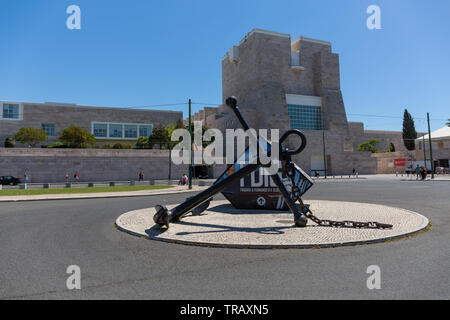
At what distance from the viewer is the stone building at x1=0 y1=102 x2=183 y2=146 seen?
188 feet

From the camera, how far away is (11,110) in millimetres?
57719

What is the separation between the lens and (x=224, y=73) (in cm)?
6844

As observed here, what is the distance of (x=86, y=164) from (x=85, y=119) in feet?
90.9

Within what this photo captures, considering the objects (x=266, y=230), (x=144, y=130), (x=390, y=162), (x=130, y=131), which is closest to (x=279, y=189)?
(x=266, y=230)

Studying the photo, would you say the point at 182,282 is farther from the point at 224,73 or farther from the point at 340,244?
the point at 224,73

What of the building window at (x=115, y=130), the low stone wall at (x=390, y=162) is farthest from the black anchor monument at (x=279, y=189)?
the building window at (x=115, y=130)

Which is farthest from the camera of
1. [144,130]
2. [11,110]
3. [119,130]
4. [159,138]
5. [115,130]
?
[144,130]

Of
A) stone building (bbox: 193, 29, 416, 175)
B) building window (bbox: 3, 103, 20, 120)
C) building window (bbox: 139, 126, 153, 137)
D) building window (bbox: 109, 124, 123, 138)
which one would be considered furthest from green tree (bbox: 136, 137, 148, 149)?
building window (bbox: 3, 103, 20, 120)

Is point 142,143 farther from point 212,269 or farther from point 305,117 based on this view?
point 212,269

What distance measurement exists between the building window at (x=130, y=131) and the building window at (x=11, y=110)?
21.3 m

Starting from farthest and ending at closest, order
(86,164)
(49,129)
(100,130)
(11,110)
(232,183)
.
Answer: (100,130)
(49,129)
(11,110)
(86,164)
(232,183)

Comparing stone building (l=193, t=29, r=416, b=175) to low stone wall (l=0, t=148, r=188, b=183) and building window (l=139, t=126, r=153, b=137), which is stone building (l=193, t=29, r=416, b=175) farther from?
low stone wall (l=0, t=148, r=188, b=183)

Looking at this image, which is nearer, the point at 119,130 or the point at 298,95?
the point at 298,95

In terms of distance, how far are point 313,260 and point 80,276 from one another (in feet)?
12.1
